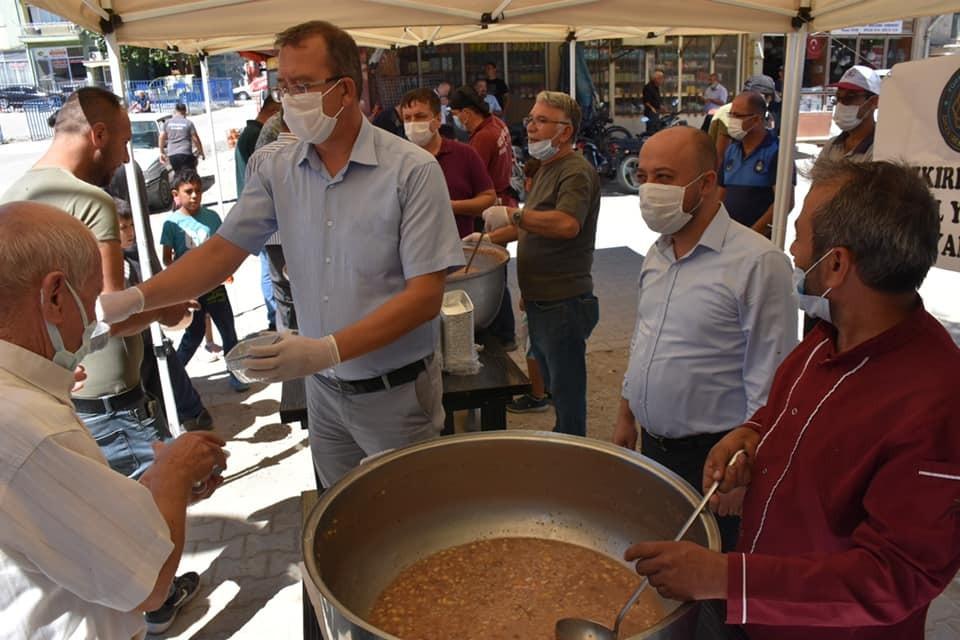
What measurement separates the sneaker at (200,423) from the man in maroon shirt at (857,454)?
3.47m

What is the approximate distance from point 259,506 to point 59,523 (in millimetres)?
2527

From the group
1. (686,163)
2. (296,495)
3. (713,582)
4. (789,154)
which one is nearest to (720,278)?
(686,163)

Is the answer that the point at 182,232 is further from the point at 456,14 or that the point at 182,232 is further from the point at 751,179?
the point at 751,179

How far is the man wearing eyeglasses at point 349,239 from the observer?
1854 millimetres

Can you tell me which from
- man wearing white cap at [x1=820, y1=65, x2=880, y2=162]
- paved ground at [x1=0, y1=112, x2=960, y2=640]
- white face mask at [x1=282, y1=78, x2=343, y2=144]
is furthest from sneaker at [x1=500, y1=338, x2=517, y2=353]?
white face mask at [x1=282, y1=78, x2=343, y2=144]

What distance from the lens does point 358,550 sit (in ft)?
4.65

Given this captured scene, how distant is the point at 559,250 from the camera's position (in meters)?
3.14

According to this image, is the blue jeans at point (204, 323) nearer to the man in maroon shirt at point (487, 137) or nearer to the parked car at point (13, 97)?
the man in maroon shirt at point (487, 137)

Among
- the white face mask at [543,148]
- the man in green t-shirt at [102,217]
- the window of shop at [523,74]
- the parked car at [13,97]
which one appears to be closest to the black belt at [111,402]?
the man in green t-shirt at [102,217]

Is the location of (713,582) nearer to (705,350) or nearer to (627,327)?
(705,350)

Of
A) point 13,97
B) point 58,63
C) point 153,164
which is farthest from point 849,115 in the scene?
point 58,63

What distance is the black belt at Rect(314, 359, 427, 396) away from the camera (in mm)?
1976

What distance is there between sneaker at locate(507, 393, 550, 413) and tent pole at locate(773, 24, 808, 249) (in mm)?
1587

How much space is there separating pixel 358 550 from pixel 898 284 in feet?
3.54
